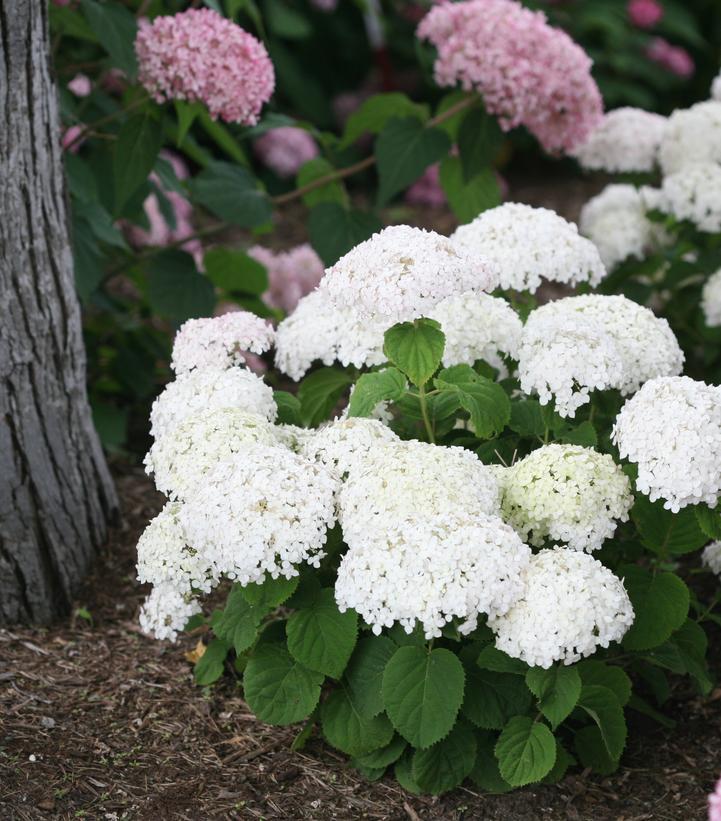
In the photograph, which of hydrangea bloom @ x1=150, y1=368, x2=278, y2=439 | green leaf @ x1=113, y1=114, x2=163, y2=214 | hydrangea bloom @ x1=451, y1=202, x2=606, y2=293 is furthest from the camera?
green leaf @ x1=113, y1=114, x2=163, y2=214

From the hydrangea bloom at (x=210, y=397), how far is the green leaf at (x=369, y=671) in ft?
1.71

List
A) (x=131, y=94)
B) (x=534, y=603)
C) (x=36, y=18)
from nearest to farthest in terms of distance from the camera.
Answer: (x=534, y=603), (x=36, y=18), (x=131, y=94)

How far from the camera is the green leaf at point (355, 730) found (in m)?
2.43

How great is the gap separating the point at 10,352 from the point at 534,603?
4.68 ft

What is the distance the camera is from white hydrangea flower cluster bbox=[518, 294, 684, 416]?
242 cm

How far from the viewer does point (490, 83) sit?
363cm

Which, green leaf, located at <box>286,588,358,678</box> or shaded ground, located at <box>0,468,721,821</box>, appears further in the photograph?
shaded ground, located at <box>0,468,721,821</box>

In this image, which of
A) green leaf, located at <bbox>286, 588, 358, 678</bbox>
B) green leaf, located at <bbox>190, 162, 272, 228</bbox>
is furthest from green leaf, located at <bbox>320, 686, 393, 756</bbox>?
green leaf, located at <bbox>190, 162, 272, 228</bbox>

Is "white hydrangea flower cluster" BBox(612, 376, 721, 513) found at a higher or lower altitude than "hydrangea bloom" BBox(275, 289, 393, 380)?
lower

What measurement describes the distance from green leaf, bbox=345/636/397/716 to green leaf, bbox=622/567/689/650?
0.48 m

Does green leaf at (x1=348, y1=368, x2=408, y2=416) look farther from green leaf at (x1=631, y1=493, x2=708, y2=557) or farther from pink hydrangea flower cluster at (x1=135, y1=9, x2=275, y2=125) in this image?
pink hydrangea flower cluster at (x1=135, y1=9, x2=275, y2=125)

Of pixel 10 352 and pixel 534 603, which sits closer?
pixel 534 603

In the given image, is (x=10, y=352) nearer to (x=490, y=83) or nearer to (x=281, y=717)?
(x=281, y=717)

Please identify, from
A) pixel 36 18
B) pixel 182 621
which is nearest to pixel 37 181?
pixel 36 18
